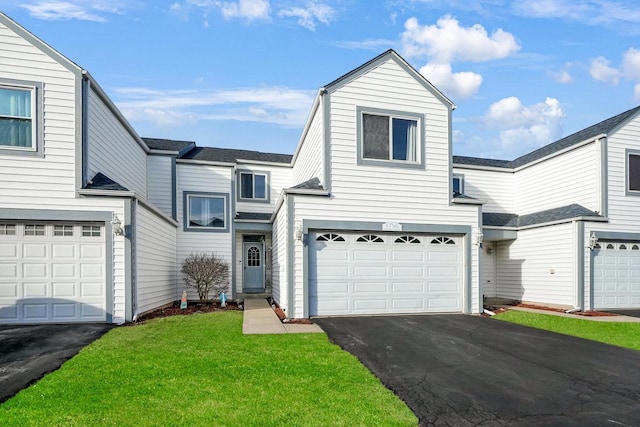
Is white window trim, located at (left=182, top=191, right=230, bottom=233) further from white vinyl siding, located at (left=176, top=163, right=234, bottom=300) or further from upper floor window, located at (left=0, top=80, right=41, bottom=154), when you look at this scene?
upper floor window, located at (left=0, top=80, right=41, bottom=154)

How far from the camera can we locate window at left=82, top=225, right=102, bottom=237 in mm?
9742

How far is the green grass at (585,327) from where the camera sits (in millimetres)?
8492

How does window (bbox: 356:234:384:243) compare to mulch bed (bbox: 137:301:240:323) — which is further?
window (bbox: 356:234:384:243)

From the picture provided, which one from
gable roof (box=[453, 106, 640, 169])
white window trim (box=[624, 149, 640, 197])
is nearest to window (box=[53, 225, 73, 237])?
gable roof (box=[453, 106, 640, 169])

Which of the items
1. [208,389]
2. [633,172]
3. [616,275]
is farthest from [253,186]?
[633,172]

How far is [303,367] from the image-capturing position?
5.79 m

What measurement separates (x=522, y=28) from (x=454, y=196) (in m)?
5.58

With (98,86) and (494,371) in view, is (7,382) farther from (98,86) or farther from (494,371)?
(98,86)

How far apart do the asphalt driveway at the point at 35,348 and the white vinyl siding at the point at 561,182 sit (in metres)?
16.2

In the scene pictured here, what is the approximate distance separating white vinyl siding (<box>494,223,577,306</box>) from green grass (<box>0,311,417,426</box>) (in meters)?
10.5

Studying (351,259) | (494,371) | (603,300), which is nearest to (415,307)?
(351,259)

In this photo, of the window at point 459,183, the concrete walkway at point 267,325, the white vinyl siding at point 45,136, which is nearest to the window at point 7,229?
the white vinyl siding at point 45,136

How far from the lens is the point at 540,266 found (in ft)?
47.5

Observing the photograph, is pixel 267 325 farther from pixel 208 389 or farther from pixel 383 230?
pixel 208 389
